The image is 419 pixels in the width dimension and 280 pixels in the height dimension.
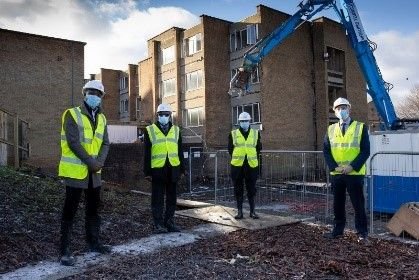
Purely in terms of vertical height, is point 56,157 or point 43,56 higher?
point 43,56

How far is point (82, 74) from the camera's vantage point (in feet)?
90.4

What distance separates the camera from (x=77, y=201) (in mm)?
5301

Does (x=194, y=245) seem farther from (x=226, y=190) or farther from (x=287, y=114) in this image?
(x=287, y=114)

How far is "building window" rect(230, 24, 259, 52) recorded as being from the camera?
92.5 feet

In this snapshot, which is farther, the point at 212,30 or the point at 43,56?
the point at 212,30

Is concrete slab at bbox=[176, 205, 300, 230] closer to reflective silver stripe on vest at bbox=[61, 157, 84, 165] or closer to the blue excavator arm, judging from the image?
reflective silver stripe on vest at bbox=[61, 157, 84, 165]

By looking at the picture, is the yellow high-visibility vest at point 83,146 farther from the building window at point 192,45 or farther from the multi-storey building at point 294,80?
the building window at point 192,45

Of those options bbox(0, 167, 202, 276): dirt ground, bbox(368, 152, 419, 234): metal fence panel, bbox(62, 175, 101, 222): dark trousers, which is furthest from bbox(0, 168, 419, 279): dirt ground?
bbox(368, 152, 419, 234): metal fence panel

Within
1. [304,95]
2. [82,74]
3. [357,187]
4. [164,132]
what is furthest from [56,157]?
[357,187]

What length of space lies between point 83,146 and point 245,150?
150 inches

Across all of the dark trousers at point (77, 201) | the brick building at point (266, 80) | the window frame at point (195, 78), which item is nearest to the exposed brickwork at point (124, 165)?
the brick building at point (266, 80)

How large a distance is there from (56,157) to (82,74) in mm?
5965

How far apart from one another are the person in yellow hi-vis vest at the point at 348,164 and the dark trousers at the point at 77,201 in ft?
12.3

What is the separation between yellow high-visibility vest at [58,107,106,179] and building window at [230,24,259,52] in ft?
78.9
